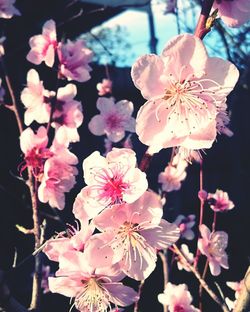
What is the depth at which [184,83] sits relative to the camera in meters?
0.92

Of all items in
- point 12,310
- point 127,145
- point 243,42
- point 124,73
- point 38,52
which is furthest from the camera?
point 124,73

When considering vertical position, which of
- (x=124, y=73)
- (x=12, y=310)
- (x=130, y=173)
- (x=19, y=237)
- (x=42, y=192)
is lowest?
(x=19, y=237)

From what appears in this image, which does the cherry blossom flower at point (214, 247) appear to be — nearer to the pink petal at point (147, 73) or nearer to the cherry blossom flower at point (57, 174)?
the cherry blossom flower at point (57, 174)

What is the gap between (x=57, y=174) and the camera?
154cm

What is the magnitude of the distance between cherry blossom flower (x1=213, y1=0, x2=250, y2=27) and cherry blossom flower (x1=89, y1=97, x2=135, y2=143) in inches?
51.4

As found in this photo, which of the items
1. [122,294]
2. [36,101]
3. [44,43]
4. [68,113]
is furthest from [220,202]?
[122,294]

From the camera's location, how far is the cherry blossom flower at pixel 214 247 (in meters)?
2.01

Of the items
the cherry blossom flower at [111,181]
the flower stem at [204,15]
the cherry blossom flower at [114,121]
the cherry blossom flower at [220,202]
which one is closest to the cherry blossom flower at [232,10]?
the flower stem at [204,15]

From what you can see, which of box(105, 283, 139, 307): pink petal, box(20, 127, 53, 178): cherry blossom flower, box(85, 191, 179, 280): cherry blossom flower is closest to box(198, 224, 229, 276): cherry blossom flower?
box(20, 127, 53, 178): cherry blossom flower

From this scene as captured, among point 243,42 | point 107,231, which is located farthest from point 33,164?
point 243,42

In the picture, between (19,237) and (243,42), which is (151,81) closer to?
(243,42)

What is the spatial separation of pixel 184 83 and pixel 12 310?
A: 21.4 inches

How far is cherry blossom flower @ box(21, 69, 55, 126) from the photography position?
77.1 inches

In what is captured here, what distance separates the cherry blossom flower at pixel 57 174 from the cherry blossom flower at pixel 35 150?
4 centimetres
